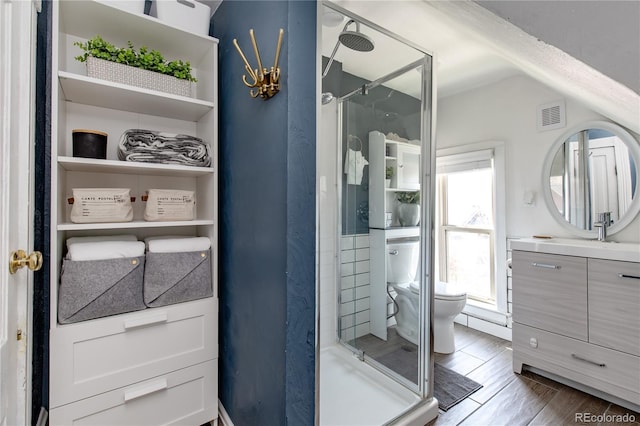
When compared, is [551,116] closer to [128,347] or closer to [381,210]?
[381,210]

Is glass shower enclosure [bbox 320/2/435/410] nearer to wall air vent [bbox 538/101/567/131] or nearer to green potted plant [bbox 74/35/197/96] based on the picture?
green potted plant [bbox 74/35/197/96]

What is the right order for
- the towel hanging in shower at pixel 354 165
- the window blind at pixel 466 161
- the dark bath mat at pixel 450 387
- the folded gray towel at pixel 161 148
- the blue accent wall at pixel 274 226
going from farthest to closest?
the window blind at pixel 466 161 < the towel hanging in shower at pixel 354 165 < the dark bath mat at pixel 450 387 < the folded gray towel at pixel 161 148 < the blue accent wall at pixel 274 226

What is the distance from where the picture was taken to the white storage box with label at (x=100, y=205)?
1.27 metres

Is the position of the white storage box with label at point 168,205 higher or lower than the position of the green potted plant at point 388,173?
lower

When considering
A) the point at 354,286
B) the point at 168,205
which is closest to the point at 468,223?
the point at 354,286

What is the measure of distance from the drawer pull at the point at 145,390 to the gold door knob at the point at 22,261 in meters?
0.80

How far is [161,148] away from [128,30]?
61 cm

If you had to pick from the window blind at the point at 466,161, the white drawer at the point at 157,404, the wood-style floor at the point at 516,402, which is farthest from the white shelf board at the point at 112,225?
the window blind at the point at 466,161

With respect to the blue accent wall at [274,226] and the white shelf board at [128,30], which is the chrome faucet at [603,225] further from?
the white shelf board at [128,30]

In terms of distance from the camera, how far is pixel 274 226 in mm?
1138

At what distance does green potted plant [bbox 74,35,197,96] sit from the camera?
1302 mm

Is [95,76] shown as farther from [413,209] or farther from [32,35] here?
[413,209]

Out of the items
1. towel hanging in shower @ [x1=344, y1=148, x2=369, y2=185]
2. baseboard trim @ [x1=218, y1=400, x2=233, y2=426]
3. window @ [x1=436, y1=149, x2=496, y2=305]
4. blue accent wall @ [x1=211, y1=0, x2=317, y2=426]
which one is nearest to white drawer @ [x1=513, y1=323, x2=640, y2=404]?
window @ [x1=436, y1=149, x2=496, y2=305]

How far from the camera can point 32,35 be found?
938 mm
